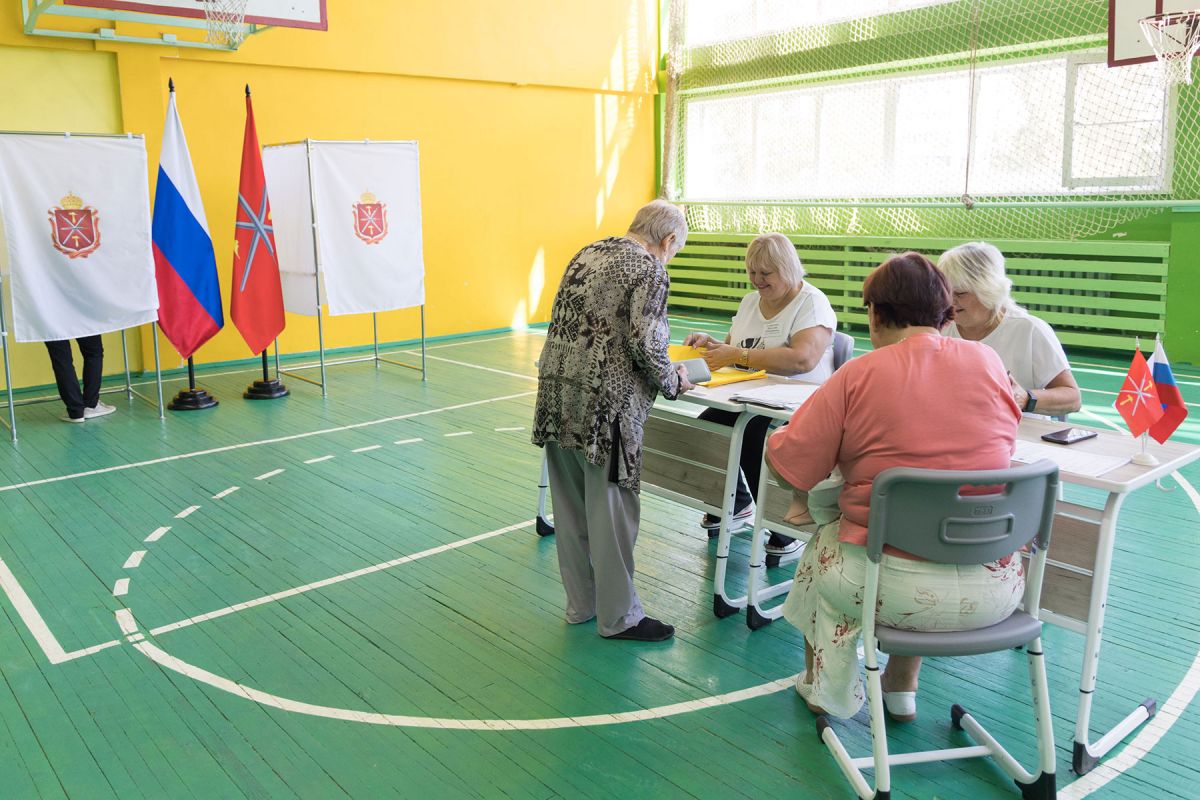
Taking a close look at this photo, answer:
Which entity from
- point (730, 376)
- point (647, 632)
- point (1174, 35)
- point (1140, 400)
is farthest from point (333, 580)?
point (1174, 35)

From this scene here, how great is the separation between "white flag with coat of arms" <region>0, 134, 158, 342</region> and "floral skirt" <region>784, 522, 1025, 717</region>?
17.6ft

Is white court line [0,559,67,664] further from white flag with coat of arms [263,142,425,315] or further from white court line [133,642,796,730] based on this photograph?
white flag with coat of arms [263,142,425,315]

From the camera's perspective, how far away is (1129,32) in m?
7.18

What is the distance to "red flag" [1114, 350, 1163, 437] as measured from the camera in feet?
8.86

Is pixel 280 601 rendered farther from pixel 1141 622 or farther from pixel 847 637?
pixel 1141 622

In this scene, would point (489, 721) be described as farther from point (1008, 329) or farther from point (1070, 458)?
point (1008, 329)

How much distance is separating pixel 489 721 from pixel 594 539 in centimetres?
72

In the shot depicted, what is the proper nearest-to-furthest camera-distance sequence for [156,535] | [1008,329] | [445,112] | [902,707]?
1. [902,707]
2. [1008,329]
3. [156,535]
4. [445,112]

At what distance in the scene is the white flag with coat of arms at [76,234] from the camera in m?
5.91

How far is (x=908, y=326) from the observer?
93.3 inches

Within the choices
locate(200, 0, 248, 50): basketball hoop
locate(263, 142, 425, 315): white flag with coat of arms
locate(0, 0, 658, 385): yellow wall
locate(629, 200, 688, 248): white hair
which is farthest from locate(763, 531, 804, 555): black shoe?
locate(0, 0, 658, 385): yellow wall

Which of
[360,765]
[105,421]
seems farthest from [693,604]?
[105,421]

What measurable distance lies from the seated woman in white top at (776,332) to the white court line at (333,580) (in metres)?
1.18

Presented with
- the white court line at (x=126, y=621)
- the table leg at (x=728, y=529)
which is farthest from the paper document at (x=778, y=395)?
the white court line at (x=126, y=621)
